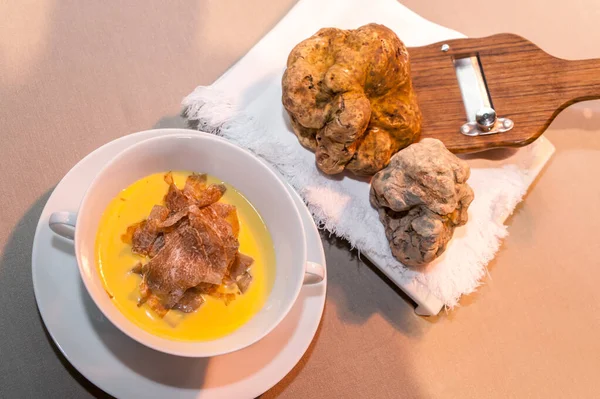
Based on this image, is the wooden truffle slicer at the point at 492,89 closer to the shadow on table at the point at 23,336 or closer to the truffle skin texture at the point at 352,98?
the truffle skin texture at the point at 352,98

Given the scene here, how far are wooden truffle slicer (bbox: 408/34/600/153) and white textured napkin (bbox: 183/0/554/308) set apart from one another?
0.08m

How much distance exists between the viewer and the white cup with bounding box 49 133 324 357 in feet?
2.19

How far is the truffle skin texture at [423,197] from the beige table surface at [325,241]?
131 millimetres

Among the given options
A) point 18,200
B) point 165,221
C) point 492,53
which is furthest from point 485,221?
point 18,200

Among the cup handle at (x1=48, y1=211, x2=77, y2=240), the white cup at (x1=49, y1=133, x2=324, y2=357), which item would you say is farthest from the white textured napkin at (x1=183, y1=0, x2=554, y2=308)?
the cup handle at (x1=48, y1=211, x2=77, y2=240)

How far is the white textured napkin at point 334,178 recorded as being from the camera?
978 millimetres

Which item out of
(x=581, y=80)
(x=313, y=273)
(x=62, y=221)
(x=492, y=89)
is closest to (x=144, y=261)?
(x=62, y=221)

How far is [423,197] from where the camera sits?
88 centimetres

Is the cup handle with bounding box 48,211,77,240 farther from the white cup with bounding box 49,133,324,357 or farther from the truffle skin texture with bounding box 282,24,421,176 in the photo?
the truffle skin texture with bounding box 282,24,421,176

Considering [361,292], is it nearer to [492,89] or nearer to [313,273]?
[313,273]

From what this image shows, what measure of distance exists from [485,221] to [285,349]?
1.55 feet

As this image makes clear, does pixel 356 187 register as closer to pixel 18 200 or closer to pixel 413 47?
pixel 413 47

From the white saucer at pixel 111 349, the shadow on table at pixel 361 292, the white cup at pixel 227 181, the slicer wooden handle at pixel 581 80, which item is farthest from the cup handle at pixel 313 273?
the slicer wooden handle at pixel 581 80

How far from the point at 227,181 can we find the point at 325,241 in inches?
11.3
